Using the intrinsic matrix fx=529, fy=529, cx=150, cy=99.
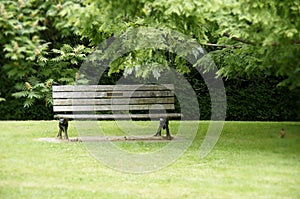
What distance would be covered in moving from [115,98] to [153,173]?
2.37m

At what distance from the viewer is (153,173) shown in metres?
5.88

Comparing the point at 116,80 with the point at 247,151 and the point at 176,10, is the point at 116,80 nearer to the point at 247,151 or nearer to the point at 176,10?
the point at 247,151

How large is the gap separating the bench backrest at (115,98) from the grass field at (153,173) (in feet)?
2.29

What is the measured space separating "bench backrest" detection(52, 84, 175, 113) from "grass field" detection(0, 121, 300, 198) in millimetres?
698

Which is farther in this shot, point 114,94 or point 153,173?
point 114,94

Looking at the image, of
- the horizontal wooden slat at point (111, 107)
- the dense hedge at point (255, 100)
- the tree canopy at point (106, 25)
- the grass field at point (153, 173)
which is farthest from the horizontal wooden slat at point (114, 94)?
the dense hedge at point (255, 100)

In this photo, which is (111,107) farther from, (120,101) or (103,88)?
(103,88)

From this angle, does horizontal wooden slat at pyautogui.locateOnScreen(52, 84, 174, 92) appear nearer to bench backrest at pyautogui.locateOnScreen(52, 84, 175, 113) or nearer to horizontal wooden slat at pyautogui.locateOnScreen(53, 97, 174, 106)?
bench backrest at pyautogui.locateOnScreen(52, 84, 175, 113)

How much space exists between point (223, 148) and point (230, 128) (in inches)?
84.0

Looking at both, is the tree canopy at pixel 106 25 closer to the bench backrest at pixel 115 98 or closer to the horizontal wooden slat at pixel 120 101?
the bench backrest at pixel 115 98

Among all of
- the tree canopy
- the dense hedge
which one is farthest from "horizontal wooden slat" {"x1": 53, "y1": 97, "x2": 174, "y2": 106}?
the dense hedge

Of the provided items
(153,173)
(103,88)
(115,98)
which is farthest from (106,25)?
(153,173)

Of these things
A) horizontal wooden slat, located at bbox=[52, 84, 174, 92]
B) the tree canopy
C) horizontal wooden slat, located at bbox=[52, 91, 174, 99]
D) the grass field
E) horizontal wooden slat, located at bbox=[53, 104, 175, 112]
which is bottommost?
the grass field

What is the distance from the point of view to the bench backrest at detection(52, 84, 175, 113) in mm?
7734
